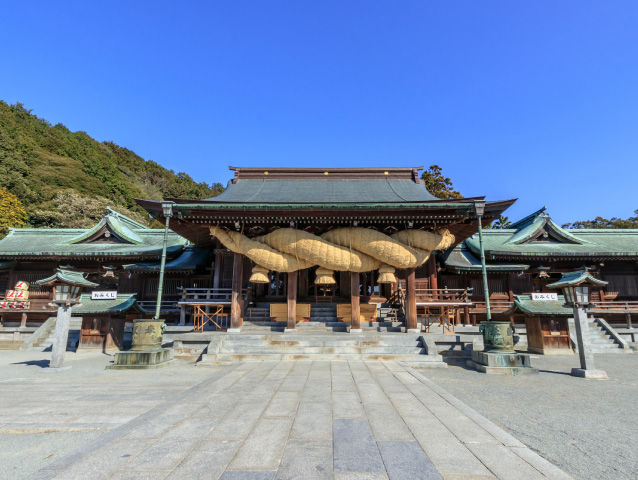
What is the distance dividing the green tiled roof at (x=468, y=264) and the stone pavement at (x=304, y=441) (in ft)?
40.1

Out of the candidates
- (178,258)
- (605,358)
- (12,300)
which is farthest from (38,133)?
(605,358)

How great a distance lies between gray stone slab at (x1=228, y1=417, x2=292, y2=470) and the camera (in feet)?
10.3

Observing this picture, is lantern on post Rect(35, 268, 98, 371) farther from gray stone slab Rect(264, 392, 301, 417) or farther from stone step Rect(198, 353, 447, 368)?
gray stone slab Rect(264, 392, 301, 417)

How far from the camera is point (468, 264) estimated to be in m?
17.5

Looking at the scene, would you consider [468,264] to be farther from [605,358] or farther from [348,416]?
[348,416]

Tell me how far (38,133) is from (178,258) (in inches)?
2536

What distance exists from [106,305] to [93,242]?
26.8ft

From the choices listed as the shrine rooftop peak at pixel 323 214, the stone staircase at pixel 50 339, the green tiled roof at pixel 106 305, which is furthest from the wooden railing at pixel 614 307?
the stone staircase at pixel 50 339

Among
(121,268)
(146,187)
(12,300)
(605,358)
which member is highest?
(146,187)

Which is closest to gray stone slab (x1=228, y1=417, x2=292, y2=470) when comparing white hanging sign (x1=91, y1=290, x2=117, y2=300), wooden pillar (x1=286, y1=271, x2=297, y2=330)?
wooden pillar (x1=286, y1=271, x2=297, y2=330)

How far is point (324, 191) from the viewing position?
711 inches

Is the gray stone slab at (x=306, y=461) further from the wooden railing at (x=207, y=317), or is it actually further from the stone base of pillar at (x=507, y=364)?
the wooden railing at (x=207, y=317)

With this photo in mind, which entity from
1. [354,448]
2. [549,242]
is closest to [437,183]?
[549,242]

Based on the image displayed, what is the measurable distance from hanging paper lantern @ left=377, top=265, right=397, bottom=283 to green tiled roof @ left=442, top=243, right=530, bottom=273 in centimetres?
632
